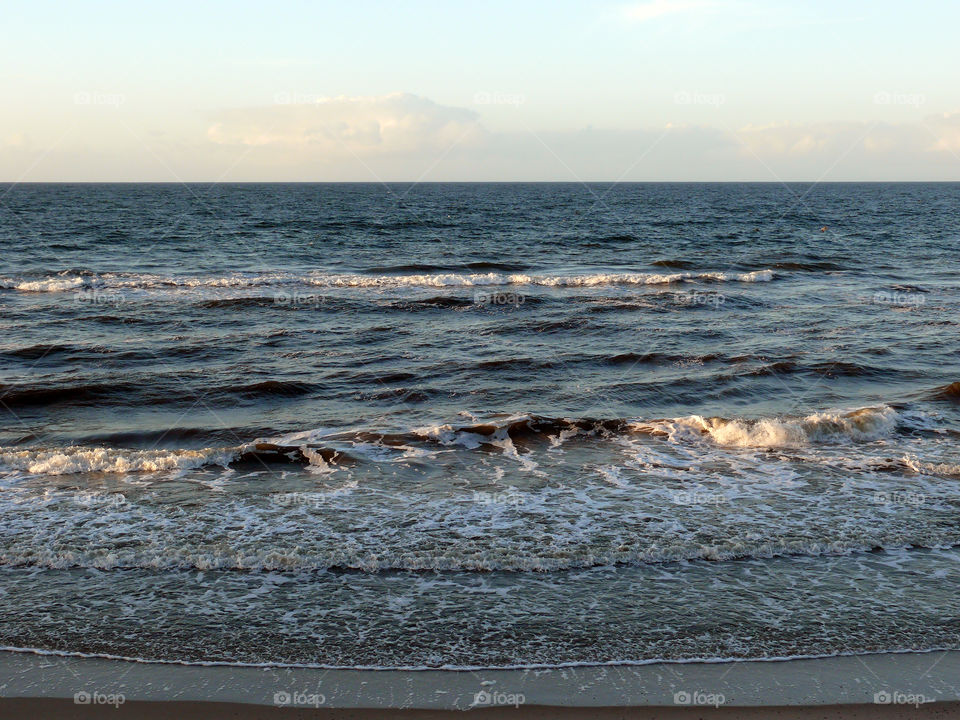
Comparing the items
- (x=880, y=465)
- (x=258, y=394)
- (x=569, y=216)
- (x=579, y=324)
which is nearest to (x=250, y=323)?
(x=258, y=394)

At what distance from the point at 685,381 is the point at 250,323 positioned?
1142cm

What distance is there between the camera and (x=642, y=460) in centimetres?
1132

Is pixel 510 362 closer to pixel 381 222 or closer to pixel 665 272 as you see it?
pixel 665 272
